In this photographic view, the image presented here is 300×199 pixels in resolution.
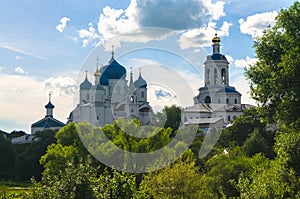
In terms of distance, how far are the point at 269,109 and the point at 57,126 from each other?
77648mm

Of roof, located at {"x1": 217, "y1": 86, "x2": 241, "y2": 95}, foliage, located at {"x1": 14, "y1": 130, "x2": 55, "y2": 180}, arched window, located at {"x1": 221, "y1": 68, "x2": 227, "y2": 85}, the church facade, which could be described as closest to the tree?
foliage, located at {"x1": 14, "y1": 130, "x2": 55, "y2": 180}

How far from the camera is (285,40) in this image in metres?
19.8

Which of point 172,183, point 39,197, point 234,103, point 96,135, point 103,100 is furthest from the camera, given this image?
point 234,103

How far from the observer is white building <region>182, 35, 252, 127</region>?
81.6m

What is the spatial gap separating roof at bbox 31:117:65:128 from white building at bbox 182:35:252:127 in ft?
91.5

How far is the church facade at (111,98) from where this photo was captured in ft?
262

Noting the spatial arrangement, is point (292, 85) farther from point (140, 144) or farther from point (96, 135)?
point (96, 135)

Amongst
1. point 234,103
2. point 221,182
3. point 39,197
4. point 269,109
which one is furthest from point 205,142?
point 234,103

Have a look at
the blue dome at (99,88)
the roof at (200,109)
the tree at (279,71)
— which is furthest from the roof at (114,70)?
the tree at (279,71)

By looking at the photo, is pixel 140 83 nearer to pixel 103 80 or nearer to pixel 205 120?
pixel 103 80

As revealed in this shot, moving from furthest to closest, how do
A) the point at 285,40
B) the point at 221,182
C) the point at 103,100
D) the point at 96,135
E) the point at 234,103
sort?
the point at 234,103
the point at 103,100
the point at 96,135
the point at 221,182
the point at 285,40

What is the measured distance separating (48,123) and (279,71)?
264 ft

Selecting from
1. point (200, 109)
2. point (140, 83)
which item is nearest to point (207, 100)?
point (200, 109)

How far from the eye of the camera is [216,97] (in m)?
90.1
